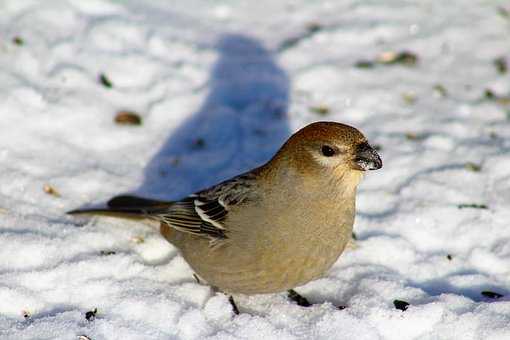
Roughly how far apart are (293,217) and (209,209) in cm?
61

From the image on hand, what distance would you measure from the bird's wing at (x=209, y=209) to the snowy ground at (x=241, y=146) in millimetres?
287

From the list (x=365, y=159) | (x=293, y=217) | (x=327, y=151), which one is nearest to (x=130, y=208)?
(x=293, y=217)

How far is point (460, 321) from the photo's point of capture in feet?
12.9

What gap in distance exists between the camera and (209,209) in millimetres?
4320

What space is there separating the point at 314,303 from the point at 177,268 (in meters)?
0.83

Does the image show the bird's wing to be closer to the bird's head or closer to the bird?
the bird

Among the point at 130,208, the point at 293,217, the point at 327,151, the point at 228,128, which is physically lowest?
the point at 130,208

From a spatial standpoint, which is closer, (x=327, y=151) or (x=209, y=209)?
(x=327, y=151)

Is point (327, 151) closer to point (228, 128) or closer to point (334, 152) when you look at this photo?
point (334, 152)

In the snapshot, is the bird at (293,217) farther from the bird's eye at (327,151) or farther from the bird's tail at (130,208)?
the bird's tail at (130,208)

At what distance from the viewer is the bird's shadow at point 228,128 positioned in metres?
5.27

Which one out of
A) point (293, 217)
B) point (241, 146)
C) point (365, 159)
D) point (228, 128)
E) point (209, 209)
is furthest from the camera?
point (228, 128)

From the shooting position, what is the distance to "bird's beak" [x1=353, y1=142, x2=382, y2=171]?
3.81m

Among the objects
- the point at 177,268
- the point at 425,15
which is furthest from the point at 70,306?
the point at 425,15
